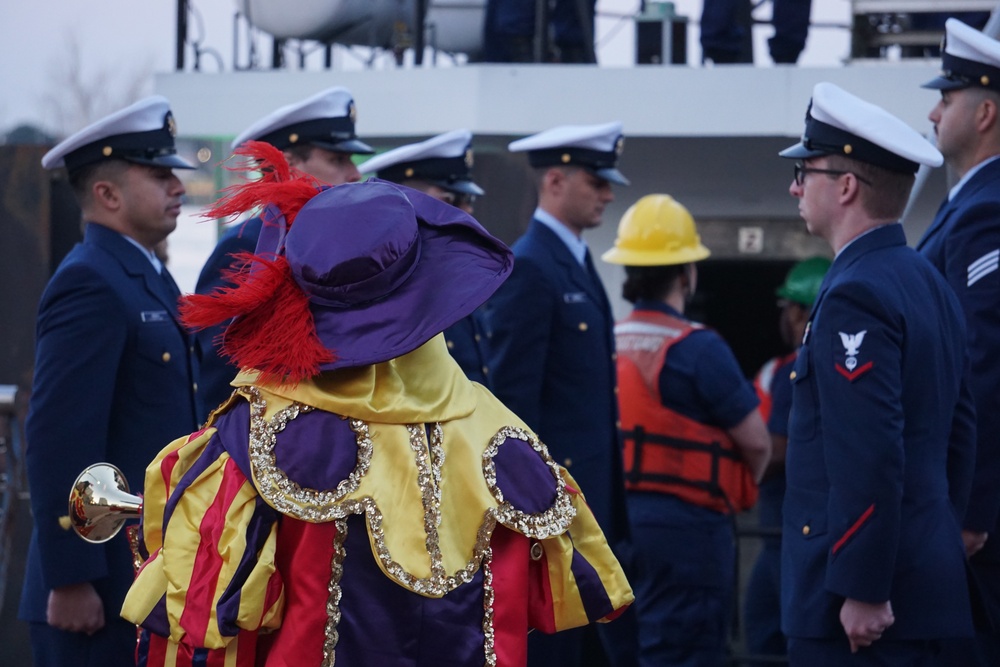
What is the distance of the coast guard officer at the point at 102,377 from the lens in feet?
10.7

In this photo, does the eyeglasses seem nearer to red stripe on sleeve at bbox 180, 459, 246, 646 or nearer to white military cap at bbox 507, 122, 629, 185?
white military cap at bbox 507, 122, 629, 185

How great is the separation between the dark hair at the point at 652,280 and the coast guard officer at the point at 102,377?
1.92m

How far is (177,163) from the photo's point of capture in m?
3.76

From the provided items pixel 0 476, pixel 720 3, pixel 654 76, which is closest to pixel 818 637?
pixel 0 476

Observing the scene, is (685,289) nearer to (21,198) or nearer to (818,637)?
(818,637)

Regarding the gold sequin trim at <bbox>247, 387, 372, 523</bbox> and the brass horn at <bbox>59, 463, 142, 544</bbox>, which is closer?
the gold sequin trim at <bbox>247, 387, 372, 523</bbox>

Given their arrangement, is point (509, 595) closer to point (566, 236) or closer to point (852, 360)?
point (852, 360)

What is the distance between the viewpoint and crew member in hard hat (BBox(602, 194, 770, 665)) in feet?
15.8

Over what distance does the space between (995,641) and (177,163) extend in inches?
100

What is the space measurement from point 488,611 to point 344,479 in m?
0.35

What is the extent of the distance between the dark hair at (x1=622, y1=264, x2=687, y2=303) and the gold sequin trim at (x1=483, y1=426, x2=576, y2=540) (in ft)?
8.65

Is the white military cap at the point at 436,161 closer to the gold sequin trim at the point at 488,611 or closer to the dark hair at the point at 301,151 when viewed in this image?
the dark hair at the point at 301,151

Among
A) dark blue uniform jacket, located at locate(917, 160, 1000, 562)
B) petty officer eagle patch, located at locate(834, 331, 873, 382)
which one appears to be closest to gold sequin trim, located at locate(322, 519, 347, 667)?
petty officer eagle patch, located at locate(834, 331, 873, 382)

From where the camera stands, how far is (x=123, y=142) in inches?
147
